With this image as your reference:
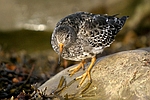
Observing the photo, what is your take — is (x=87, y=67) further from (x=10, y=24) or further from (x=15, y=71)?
(x=10, y=24)

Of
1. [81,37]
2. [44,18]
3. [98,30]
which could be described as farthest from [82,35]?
[44,18]

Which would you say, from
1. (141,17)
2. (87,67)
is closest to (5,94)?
(87,67)

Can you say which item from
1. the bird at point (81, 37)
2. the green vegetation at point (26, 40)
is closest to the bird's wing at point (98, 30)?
the bird at point (81, 37)

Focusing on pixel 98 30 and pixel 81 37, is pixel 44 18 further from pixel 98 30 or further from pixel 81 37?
pixel 81 37

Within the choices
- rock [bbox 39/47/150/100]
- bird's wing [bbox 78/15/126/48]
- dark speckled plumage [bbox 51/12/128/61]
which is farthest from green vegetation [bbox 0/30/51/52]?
rock [bbox 39/47/150/100]

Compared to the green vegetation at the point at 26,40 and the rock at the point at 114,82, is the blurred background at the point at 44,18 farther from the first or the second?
the rock at the point at 114,82

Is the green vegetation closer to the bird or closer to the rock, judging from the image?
the bird

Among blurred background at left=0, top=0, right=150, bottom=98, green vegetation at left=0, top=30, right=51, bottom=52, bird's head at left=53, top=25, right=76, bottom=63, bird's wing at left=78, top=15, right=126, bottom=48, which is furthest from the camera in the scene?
green vegetation at left=0, top=30, right=51, bottom=52
